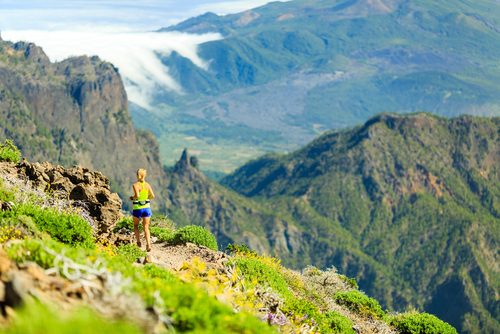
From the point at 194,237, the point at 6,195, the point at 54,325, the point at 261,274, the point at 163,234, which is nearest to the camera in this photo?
the point at 54,325

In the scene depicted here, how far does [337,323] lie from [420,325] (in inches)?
241

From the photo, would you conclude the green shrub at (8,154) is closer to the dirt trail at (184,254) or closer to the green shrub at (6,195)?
the green shrub at (6,195)

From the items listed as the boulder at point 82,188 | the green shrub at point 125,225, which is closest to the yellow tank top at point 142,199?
the boulder at point 82,188

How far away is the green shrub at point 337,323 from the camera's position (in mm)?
24797

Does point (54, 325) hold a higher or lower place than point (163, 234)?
higher

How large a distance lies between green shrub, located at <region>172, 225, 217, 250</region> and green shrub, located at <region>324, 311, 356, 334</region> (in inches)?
267

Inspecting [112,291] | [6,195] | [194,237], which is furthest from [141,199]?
[112,291]

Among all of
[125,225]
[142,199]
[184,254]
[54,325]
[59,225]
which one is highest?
[54,325]

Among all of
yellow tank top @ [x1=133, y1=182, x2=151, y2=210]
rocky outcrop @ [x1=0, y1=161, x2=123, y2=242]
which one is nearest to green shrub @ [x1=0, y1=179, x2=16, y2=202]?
rocky outcrop @ [x1=0, y1=161, x2=123, y2=242]

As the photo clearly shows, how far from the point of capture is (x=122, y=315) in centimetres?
1195

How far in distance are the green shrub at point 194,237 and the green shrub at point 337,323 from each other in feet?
22.3

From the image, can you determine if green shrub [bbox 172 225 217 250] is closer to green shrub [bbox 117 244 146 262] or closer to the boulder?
the boulder

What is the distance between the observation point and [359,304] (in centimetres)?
3075

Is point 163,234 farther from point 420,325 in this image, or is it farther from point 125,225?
point 420,325
